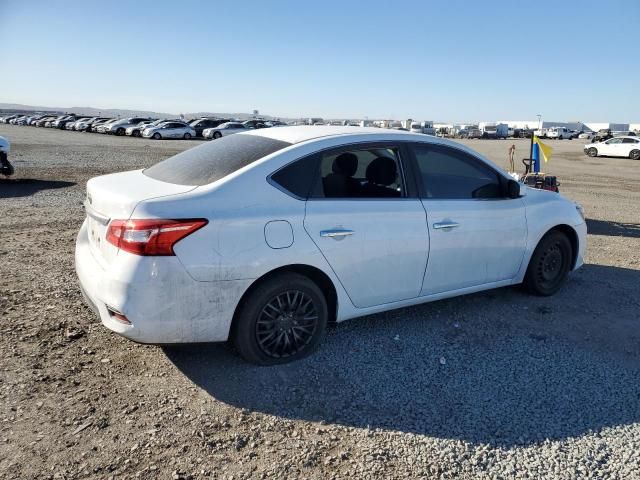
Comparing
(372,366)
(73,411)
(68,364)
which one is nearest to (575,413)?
(372,366)

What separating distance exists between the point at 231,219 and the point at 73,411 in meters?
1.47

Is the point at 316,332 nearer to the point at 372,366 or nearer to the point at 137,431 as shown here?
the point at 372,366

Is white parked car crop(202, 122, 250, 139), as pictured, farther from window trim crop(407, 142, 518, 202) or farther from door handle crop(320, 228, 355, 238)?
door handle crop(320, 228, 355, 238)

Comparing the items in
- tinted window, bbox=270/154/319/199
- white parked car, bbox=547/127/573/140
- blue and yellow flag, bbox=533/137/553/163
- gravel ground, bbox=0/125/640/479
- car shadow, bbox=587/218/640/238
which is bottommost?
gravel ground, bbox=0/125/640/479

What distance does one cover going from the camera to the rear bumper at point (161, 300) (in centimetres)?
311

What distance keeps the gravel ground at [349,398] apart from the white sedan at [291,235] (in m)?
Result: 0.35

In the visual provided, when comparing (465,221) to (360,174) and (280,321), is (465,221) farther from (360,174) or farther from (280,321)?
(280,321)

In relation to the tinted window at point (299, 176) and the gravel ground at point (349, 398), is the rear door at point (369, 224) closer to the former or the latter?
the tinted window at point (299, 176)

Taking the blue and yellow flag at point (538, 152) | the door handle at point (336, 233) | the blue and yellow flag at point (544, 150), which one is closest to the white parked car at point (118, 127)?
the blue and yellow flag at point (538, 152)

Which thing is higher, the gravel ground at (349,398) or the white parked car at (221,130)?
the white parked car at (221,130)

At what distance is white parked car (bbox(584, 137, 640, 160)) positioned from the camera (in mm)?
31109

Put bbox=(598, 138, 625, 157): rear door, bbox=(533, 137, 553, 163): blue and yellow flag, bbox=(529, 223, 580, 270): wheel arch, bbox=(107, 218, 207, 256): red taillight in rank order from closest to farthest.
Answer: bbox=(107, 218, 207, 256): red taillight < bbox=(529, 223, 580, 270): wheel arch < bbox=(533, 137, 553, 163): blue and yellow flag < bbox=(598, 138, 625, 157): rear door

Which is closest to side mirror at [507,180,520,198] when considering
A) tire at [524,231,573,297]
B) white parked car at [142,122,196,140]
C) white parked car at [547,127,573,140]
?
tire at [524,231,573,297]

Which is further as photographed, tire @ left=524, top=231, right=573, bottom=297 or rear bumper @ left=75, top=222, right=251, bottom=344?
tire @ left=524, top=231, right=573, bottom=297
